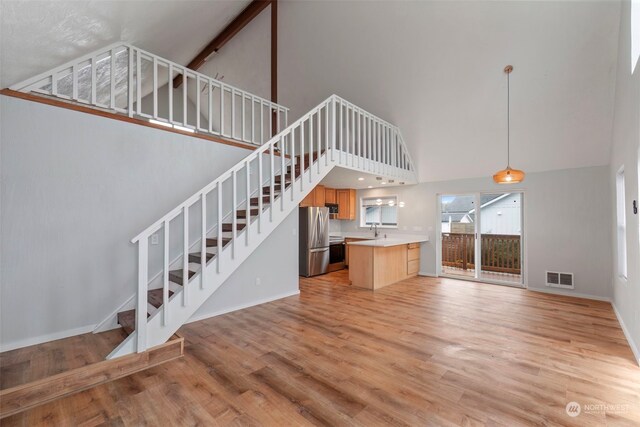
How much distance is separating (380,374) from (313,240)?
164 inches

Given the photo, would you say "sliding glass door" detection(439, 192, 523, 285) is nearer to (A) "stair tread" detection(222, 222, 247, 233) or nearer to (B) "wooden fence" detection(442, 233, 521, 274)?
(B) "wooden fence" detection(442, 233, 521, 274)

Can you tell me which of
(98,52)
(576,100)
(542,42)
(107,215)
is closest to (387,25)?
(542,42)

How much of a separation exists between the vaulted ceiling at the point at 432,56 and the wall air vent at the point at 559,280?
6.35ft

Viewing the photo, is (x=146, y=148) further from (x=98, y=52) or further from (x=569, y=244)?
(x=569, y=244)

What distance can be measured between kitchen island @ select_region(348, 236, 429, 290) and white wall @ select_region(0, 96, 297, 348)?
337 cm

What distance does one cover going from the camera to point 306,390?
2.21 meters

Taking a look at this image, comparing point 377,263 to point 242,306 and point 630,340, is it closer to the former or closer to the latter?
point 242,306

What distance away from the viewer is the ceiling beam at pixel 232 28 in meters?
5.52

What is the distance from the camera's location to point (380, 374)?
242cm

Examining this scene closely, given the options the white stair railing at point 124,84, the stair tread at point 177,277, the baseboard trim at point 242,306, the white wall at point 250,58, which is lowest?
the baseboard trim at point 242,306

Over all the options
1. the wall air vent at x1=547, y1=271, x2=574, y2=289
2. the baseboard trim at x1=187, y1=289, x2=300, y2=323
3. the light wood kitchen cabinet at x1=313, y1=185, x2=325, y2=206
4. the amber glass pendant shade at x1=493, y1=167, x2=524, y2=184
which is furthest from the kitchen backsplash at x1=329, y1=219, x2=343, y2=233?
the amber glass pendant shade at x1=493, y1=167, x2=524, y2=184
